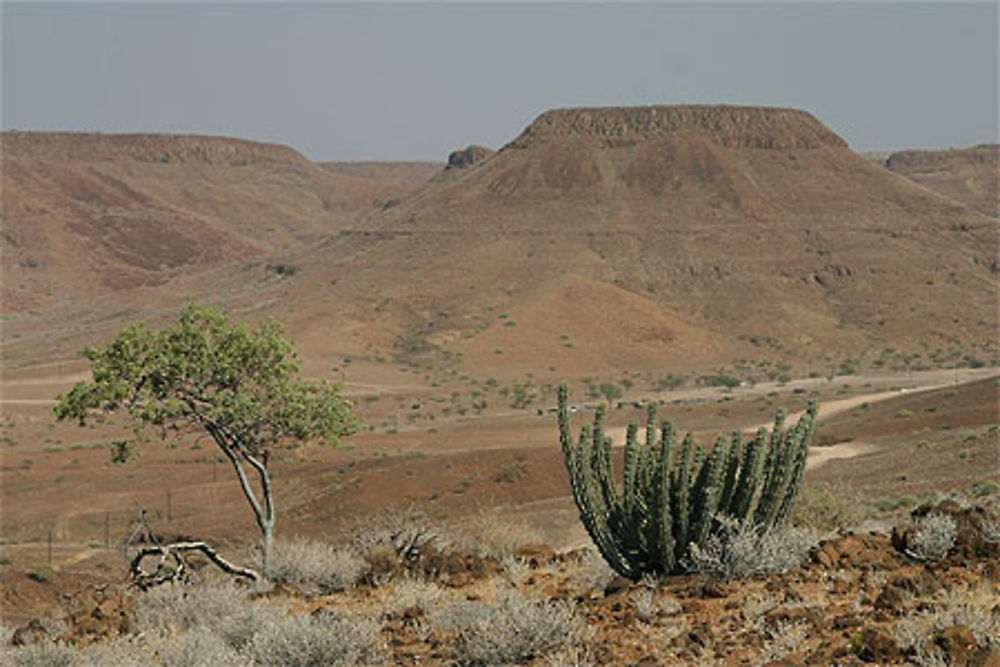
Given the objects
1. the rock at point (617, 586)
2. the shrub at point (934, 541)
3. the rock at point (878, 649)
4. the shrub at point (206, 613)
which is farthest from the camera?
the rock at point (617, 586)

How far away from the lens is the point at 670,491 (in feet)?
37.8

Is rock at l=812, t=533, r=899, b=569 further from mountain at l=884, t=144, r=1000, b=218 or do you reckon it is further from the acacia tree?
mountain at l=884, t=144, r=1000, b=218

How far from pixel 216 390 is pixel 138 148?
16807 centimetres

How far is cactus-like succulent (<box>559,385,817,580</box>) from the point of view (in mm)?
11164

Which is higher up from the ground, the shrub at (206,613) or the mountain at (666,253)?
the mountain at (666,253)

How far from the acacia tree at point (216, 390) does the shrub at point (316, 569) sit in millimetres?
2166

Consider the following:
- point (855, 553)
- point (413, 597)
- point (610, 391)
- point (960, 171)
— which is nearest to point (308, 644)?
point (413, 597)

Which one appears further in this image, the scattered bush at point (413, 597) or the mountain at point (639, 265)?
the mountain at point (639, 265)

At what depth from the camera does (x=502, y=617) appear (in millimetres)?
8492

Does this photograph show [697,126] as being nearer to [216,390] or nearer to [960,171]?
[960,171]

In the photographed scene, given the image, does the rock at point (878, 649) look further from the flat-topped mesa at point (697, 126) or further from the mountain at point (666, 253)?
the flat-topped mesa at point (697, 126)

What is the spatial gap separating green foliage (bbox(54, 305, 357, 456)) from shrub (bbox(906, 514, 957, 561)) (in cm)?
926

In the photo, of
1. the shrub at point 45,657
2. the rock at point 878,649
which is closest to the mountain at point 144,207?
the shrub at point 45,657

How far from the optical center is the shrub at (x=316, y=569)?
1278 centimetres
